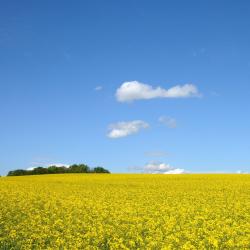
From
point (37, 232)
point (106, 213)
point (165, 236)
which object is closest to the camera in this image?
point (165, 236)

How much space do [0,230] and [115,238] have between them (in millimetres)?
4785

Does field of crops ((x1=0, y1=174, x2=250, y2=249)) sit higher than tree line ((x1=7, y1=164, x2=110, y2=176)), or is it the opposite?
tree line ((x1=7, y1=164, x2=110, y2=176))

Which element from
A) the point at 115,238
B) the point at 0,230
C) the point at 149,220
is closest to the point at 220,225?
the point at 149,220

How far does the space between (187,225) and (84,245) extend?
4.19m

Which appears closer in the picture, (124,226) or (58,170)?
(124,226)

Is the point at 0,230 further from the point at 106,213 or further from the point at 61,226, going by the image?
the point at 106,213

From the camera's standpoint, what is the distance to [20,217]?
19.0 m

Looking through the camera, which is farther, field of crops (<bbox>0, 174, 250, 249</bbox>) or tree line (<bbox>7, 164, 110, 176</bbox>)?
tree line (<bbox>7, 164, 110, 176</bbox>)

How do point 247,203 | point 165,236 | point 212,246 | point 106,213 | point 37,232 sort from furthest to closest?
point 247,203 < point 106,213 < point 37,232 < point 165,236 < point 212,246

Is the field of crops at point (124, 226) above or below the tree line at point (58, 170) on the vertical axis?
below

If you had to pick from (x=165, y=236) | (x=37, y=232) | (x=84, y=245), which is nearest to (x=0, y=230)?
(x=37, y=232)

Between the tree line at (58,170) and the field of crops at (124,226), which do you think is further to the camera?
the tree line at (58,170)

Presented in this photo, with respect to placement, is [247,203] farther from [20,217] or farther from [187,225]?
[20,217]

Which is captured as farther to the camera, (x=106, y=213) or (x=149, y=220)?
(x=106, y=213)
